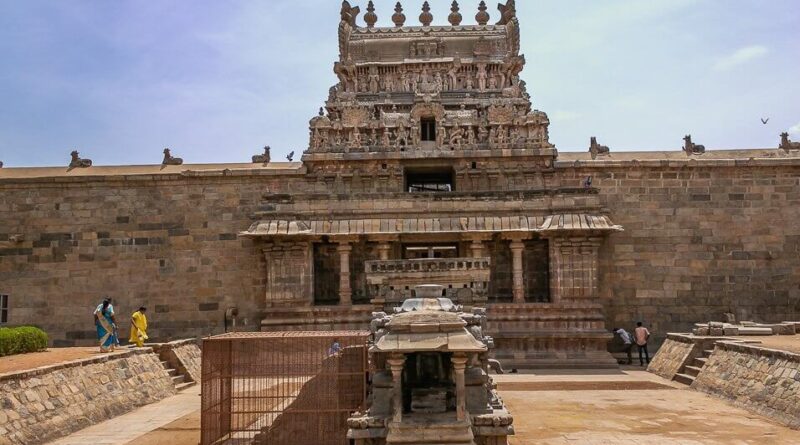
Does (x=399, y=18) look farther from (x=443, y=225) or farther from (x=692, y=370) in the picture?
(x=692, y=370)

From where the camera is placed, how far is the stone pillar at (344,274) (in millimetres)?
19969

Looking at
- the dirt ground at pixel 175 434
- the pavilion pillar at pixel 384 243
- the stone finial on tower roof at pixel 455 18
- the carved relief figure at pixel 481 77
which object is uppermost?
the stone finial on tower roof at pixel 455 18

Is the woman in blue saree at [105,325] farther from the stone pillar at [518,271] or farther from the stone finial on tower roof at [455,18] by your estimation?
the stone finial on tower roof at [455,18]

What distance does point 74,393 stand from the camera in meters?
12.1

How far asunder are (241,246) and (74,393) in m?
11.0

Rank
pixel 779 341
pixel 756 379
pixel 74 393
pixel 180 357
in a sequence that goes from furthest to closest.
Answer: pixel 180 357 < pixel 779 341 < pixel 756 379 < pixel 74 393

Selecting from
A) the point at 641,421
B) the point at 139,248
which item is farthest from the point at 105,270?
the point at 641,421

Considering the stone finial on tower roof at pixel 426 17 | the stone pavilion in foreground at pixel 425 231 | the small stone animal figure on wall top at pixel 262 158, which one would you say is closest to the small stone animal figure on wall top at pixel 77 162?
the stone pavilion in foreground at pixel 425 231

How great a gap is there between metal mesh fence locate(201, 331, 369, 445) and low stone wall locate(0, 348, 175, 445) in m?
2.84

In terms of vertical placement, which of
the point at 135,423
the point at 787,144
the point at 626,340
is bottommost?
the point at 135,423

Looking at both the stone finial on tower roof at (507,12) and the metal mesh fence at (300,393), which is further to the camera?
the stone finial on tower roof at (507,12)

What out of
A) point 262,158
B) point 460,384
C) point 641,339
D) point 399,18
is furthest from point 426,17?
point 460,384

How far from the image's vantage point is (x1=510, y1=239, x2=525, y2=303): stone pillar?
19.9 metres

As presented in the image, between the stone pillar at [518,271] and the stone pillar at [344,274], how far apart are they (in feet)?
16.0
